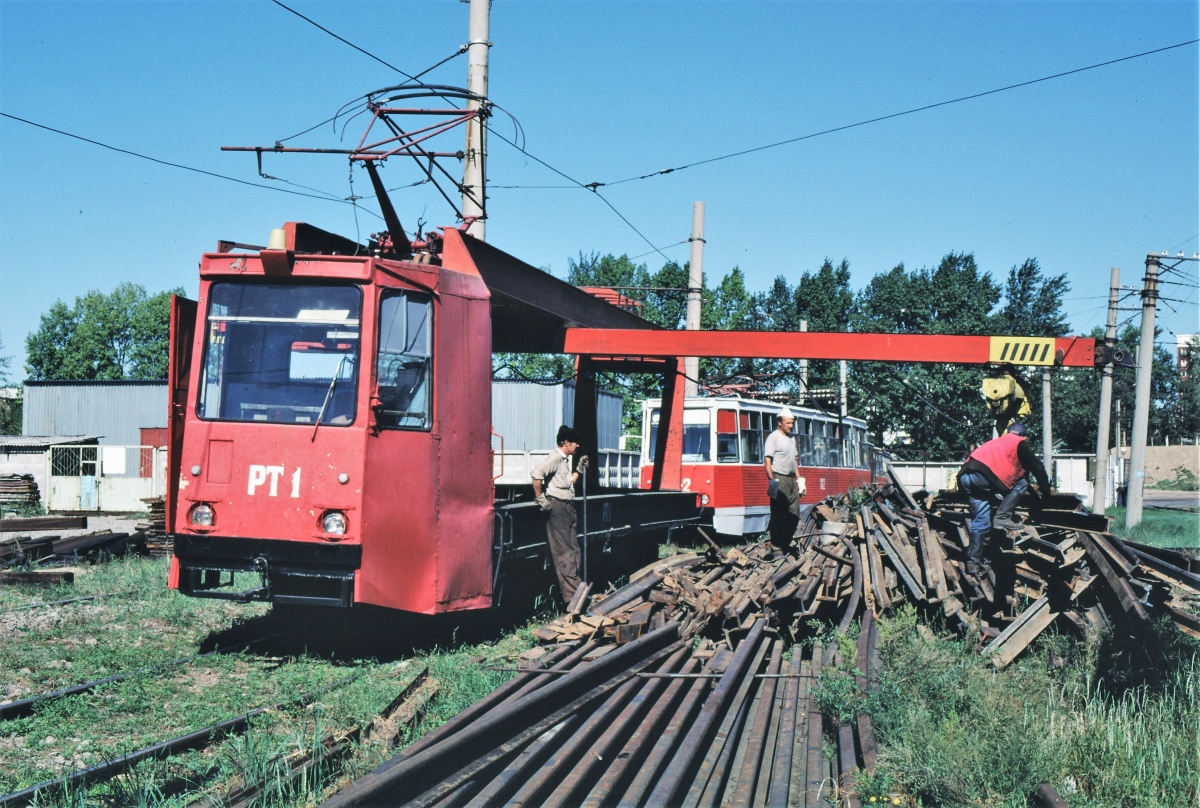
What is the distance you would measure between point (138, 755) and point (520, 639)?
179 inches

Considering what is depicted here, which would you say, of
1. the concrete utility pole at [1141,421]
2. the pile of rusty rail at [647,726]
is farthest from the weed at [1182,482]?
the pile of rusty rail at [647,726]

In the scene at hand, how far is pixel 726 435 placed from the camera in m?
21.0

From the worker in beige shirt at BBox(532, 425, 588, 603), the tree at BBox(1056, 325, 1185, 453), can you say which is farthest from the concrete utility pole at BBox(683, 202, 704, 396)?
the tree at BBox(1056, 325, 1185, 453)

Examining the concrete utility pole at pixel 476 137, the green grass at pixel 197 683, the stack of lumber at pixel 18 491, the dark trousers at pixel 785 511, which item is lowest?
the stack of lumber at pixel 18 491

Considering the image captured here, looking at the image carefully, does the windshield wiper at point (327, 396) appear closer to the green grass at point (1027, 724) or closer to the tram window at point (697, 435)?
the green grass at point (1027, 724)

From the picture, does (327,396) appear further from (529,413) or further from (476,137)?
(529,413)

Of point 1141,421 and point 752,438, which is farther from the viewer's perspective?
point 1141,421

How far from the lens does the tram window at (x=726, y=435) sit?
20969mm

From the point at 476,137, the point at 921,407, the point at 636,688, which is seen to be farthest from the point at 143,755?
the point at 921,407

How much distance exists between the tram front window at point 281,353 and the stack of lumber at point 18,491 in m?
26.2

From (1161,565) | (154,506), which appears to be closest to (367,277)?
(1161,565)

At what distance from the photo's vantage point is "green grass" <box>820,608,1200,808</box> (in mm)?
4906

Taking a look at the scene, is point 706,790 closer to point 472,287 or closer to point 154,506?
point 472,287

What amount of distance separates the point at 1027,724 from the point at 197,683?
568cm
